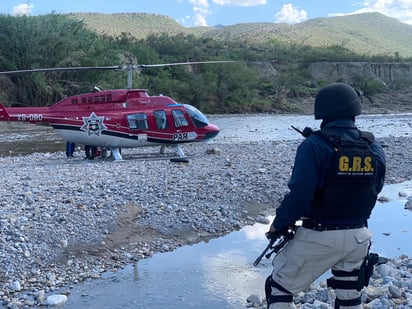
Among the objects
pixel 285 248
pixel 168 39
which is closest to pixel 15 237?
pixel 285 248

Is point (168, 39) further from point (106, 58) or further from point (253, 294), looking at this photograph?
point (253, 294)

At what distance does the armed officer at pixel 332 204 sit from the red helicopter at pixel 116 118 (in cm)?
1186

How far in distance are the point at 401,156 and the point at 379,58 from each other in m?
67.7

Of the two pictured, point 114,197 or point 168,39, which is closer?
point 114,197

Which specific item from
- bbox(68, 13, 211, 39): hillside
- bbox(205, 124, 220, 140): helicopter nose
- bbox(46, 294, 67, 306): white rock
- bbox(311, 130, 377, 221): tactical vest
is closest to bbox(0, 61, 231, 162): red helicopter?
bbox(205, 124, 220, 140): helicopter nose

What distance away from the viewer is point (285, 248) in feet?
13.9

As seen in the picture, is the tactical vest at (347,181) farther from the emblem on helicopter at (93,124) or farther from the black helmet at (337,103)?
the emblem on helicopter at (93,124)

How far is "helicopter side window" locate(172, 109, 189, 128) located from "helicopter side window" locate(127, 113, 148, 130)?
2.79ft

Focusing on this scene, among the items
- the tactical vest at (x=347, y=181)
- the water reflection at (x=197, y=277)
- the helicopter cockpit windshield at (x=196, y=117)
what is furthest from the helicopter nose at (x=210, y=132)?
the tactical vest at (x=347, y=181)

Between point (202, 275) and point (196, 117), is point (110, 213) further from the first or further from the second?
point (196, 117)

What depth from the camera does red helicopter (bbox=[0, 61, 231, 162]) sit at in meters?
16.3

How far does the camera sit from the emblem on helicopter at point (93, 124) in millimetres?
16266

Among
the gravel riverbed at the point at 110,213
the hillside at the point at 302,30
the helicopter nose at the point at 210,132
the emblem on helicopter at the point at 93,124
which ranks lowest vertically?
the gravel riverbed at the point at 110,213

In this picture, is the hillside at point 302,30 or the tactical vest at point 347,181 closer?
the tactical vest at point 347,181
